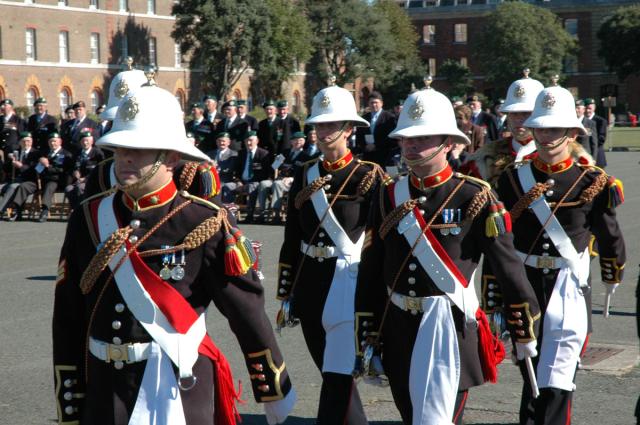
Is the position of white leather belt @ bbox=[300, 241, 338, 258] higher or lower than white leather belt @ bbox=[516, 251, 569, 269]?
higher

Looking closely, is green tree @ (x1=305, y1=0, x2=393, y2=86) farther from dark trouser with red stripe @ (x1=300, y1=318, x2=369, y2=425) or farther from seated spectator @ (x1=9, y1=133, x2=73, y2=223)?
dark trouser with red stripe @ (x1=300, y1=318, x2=369, y2=425)

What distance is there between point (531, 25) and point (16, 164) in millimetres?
67422

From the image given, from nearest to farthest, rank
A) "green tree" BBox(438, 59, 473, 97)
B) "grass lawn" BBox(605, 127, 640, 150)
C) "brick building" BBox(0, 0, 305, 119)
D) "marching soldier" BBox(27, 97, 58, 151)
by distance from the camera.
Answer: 1. "marching soldier" BBox(27, 97, 58, 151)
2. "grass lawn" BBox(605, 127, 640, 150)
3. "brick building" BBox(0, 0, 305, 119)
4. "green tree" BBox(438, 59, 473, 97)

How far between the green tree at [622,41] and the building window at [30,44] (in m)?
45.6

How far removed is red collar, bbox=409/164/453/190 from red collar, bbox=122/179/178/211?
161 centimetres

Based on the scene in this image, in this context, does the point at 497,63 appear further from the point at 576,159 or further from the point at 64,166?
the point at 576,159

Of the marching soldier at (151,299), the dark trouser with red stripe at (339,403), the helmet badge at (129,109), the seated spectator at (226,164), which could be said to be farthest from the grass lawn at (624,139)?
the helmet badge at (129,109)

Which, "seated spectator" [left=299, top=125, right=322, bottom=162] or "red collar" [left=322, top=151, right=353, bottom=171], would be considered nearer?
"red collar" [left=322, top=151, right=353, bottom=171]

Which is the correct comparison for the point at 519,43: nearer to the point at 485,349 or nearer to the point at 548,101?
the point at 548,101

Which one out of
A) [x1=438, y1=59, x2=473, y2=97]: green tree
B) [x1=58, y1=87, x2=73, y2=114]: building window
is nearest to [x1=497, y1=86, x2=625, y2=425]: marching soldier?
[x1=58, y1=87, x2=73, y2=114]: building window

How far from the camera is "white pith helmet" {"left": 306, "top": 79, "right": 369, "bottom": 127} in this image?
726 centimetres

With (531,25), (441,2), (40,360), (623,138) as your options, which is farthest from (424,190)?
(441,2)

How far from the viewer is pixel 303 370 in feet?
28.0

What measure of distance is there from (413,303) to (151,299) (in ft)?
5.13
